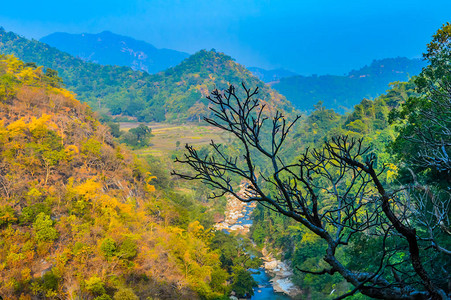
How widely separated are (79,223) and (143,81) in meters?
96.3

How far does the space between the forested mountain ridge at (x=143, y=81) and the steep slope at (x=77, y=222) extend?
193 ft

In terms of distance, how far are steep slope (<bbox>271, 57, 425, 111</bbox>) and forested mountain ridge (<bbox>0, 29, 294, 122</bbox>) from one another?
212 ft

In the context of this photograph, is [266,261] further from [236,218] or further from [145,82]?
[145,82]

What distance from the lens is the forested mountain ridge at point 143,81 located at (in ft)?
282

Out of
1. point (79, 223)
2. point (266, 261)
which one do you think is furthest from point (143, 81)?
point (79, 223)

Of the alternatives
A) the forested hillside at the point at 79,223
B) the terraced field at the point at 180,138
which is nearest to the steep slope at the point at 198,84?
the terraced field at the point at 180,138

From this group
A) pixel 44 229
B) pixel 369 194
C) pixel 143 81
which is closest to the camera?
pixel 44 229

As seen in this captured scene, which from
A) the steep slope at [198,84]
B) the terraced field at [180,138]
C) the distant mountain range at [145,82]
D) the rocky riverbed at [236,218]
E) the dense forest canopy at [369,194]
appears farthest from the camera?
the steep slope at [198,84]

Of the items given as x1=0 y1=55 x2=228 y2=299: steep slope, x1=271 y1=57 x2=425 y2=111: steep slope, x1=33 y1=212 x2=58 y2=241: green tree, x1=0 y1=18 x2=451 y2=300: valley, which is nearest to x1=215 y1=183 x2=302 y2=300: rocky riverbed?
x1=0 y1=18 x2=451 y2=300: valley

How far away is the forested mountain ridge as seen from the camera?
85.9 meters

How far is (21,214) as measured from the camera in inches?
551

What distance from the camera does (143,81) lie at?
105 metres

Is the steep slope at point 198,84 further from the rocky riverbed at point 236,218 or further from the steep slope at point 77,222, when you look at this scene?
the steep slope at point 77,222

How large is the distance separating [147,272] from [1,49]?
109011 mm
